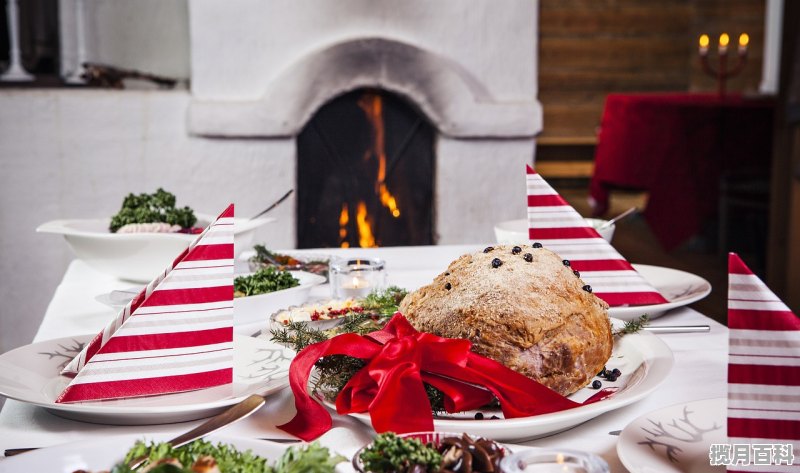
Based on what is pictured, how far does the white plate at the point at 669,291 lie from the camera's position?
3.86ft

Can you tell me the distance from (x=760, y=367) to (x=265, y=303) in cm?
78

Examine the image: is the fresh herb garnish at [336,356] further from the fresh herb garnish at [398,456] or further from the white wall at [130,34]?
the white wall at [130,34]

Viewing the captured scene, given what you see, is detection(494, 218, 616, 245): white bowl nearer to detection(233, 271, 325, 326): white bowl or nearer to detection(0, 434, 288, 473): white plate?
detection(233, 271, 325, 326): white bowl

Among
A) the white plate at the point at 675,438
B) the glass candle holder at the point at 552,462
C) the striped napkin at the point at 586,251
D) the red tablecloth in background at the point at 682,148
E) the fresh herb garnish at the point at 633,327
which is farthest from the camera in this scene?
the red tablecloth in background at the point at 682,148

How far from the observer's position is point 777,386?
1.93 ft

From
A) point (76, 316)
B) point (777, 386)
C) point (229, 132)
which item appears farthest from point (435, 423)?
point (229, 132)

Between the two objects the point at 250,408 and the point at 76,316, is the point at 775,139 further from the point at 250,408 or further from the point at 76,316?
the point at 250,408

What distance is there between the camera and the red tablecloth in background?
4.53 metres

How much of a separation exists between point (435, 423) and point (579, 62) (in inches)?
284

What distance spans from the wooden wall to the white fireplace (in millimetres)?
4264

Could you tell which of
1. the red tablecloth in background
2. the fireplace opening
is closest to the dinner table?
the fireplace opening

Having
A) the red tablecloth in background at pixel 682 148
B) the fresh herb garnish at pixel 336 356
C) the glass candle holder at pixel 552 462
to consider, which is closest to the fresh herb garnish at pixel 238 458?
the glass candle holder at pixel 552 462

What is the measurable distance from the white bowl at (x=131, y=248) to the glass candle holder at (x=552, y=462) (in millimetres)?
965

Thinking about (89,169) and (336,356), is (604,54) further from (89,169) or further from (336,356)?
(336,356)
